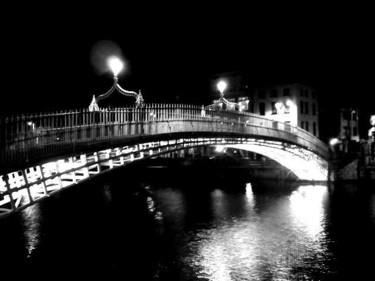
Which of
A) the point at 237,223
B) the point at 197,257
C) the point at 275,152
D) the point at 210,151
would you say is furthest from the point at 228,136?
the point at 210,151

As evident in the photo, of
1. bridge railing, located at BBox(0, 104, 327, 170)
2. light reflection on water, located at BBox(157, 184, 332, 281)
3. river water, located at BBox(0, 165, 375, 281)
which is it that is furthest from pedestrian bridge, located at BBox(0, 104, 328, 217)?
light reflection on water, located at BBox(157, 184, 332, 281)

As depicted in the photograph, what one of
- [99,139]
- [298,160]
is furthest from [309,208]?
[99,139]

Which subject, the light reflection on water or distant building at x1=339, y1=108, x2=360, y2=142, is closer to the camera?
the light reflection on water

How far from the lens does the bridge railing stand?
1448 centimetres

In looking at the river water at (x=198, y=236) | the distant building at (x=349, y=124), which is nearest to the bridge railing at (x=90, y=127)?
the river water at (x=198, y=236)

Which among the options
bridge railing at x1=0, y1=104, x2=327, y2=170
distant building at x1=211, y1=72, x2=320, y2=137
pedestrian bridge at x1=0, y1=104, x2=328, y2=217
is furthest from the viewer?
distant building at x1=211, y1=72, x2=320, y2=137

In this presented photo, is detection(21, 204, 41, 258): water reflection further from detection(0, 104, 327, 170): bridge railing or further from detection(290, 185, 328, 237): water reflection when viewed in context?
detection(290, 185, 328, 237): water reflection

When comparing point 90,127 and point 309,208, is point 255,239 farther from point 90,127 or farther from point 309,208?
point 90,127

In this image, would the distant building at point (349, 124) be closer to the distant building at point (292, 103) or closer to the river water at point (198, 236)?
the distant building at point (292, 103)

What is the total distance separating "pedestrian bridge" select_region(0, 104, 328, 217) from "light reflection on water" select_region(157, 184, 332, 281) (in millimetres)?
4856

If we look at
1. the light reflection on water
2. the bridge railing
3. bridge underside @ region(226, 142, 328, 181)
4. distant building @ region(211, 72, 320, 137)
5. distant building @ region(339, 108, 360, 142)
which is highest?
distant building @ region(211, 72, 320, 137)

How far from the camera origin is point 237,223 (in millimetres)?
26156

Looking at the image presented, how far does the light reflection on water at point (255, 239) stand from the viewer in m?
17.5

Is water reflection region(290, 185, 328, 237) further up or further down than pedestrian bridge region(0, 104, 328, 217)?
further down
